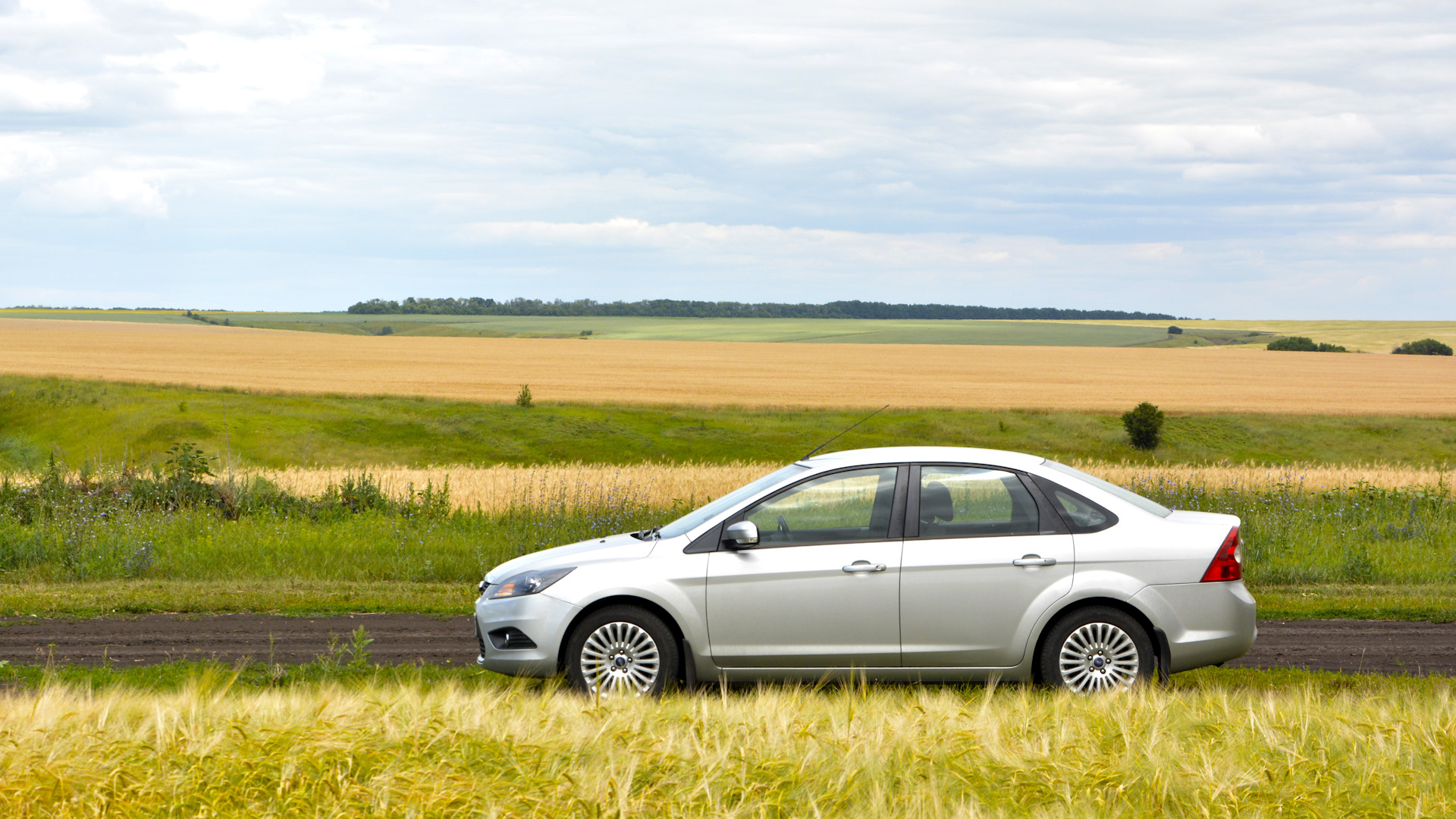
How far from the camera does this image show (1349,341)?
455 feet

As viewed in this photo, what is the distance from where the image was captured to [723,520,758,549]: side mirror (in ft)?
25.7

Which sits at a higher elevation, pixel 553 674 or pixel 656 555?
pixel 656 555

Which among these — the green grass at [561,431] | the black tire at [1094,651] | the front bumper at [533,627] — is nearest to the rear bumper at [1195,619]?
the black tire at [1094,651]

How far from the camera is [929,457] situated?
8.27 metres

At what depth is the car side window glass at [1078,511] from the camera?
26.3 feet

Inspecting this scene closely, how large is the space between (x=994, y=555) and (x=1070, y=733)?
3.59m

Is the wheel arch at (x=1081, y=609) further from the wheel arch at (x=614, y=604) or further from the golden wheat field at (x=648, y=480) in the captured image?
the golden wheat field at (x=648, y=480)

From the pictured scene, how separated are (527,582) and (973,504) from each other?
3044 millimetres

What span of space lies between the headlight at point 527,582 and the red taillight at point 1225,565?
4184 mm

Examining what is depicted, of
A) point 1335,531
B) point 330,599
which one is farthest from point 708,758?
point 1335,531

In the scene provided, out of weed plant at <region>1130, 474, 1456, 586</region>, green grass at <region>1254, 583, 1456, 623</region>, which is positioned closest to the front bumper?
green grass at <region>1254, 583, 1456, 623</region>

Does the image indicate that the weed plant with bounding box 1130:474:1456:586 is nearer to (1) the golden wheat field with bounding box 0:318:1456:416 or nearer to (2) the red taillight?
(2) the red taillight

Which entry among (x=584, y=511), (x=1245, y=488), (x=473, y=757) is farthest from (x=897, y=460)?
(x=1245, y=488)

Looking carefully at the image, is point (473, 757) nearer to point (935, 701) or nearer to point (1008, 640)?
point (935, 701)
